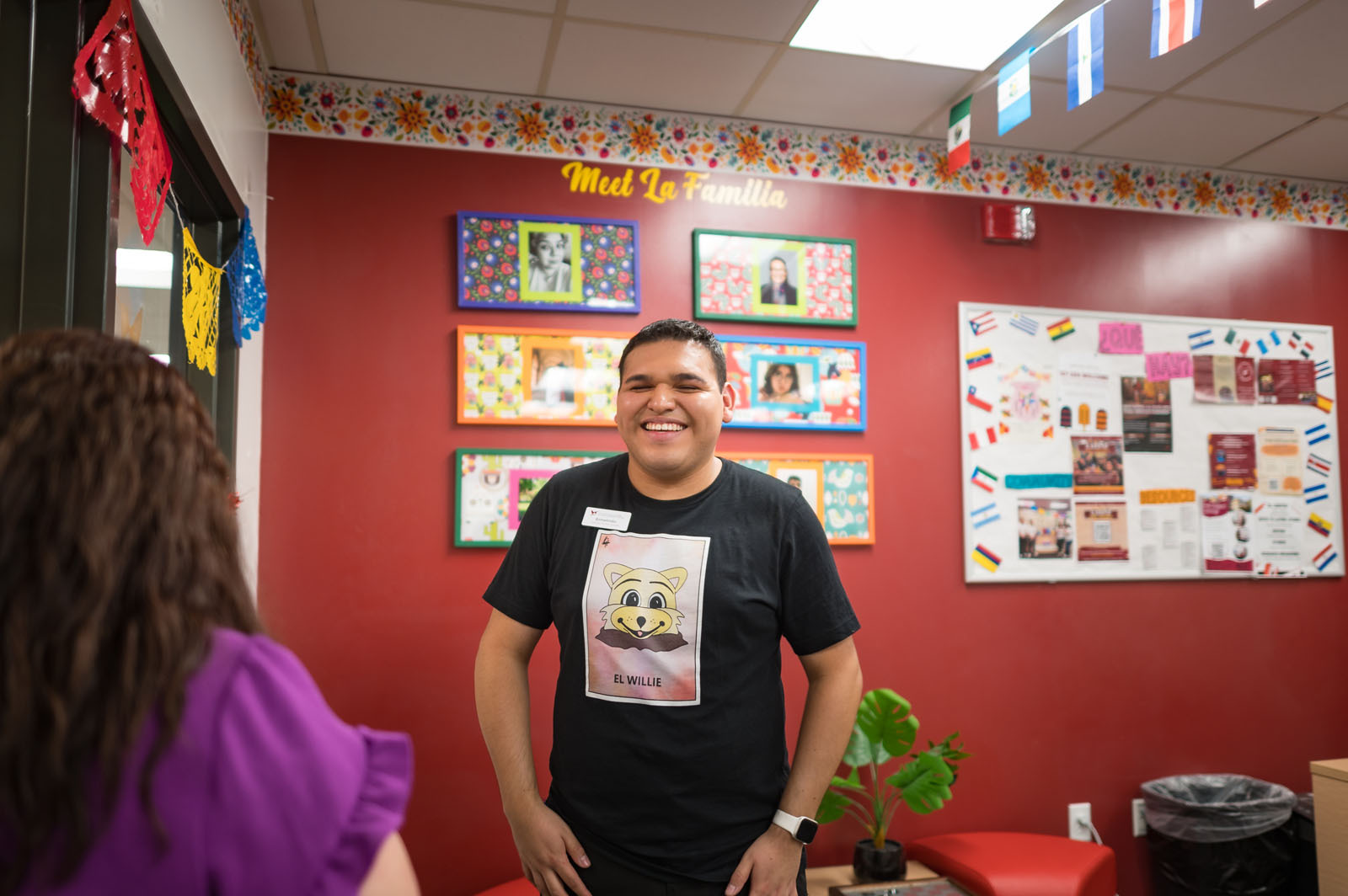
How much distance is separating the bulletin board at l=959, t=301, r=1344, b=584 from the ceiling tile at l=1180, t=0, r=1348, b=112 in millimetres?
812

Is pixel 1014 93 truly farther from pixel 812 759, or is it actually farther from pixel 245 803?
pixel 245 803

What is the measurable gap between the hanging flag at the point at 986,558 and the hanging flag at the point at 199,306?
8.01ft

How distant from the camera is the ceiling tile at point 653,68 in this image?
97.7 inches

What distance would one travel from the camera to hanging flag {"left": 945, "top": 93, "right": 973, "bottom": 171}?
2.77 metres

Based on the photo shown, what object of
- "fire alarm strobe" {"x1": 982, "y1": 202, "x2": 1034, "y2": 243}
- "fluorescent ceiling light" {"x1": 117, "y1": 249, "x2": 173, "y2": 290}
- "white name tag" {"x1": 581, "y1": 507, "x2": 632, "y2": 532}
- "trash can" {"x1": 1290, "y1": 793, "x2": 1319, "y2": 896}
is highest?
"fire alarm strobe" {"x1": 982, "y1": 202, "x2": 1034, "y2": 243}

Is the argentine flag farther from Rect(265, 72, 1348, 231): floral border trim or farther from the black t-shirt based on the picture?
the black t-shirt

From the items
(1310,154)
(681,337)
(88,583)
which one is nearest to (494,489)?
(681,337)

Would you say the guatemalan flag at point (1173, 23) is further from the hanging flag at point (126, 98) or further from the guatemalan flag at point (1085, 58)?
the hanging flag at point (126, 98)

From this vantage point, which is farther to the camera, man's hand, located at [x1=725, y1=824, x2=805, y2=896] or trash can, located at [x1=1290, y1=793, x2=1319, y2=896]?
trash can, located at [x1=1290, y1=793, x2=1319, y2=896]

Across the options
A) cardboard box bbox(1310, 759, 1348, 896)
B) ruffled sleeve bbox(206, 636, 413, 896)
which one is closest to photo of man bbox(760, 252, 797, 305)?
cardboard box bbox(1310, 759, 1348, 896)

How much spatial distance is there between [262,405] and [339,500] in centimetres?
36

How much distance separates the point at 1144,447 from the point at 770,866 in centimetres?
248

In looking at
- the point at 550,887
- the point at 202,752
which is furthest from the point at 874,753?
the point at 202,752

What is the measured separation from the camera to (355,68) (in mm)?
2633
